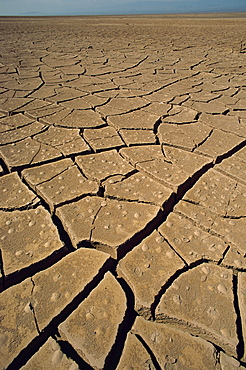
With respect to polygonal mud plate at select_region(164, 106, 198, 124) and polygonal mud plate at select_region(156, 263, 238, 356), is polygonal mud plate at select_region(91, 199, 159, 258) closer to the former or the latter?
polygonal mud plate at select_region(156, 263, 238, 356)

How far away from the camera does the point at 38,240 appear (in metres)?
1.16

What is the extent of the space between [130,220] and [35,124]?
148 cm

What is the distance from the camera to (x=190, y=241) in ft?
3.84

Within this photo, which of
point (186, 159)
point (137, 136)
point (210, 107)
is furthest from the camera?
point (210, 107)

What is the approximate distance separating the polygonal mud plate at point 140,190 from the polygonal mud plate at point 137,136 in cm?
49

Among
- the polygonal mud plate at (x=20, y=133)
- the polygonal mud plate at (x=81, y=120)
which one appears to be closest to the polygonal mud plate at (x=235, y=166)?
the polygonal mud plate at (x=81, y=120)

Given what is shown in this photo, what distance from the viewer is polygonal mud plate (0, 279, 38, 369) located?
2.62 feet

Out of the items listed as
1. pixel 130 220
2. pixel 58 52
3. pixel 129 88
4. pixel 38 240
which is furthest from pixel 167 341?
pixel 58 52

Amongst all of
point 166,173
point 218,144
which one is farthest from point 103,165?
point 218,144

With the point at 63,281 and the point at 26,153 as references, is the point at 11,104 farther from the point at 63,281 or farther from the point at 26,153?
the point at 63,281

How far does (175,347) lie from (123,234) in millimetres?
512

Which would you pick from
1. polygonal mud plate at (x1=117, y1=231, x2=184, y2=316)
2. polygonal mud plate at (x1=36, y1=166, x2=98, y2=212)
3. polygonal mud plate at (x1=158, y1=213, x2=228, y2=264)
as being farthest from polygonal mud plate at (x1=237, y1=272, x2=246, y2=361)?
polygonal mud plate at (x1=36, y1=166, x2=98, y2=212)

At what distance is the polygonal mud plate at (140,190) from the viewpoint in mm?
1406

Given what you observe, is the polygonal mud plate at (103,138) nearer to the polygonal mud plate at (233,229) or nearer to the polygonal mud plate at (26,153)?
the polygonal mud plate at (26,153)
